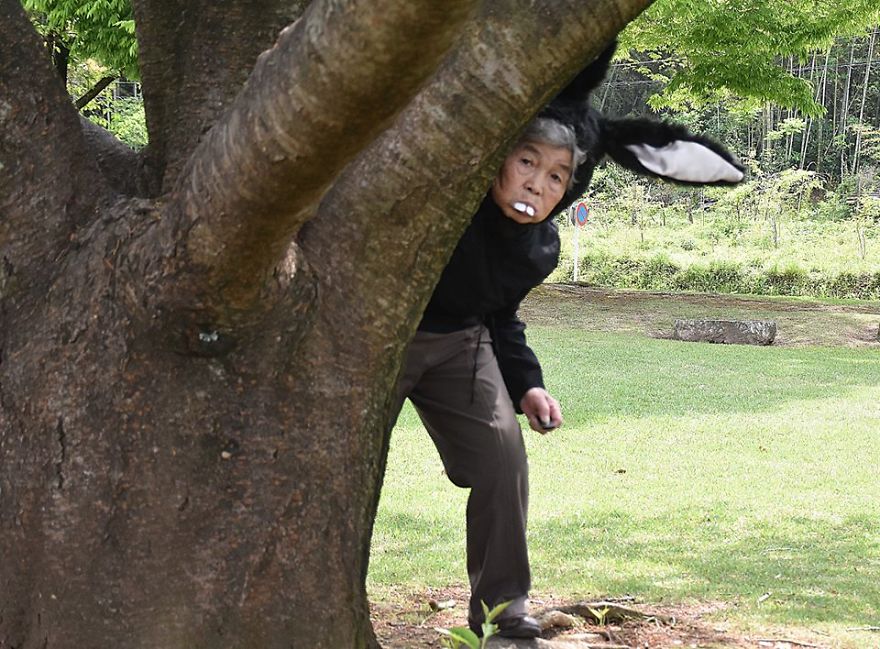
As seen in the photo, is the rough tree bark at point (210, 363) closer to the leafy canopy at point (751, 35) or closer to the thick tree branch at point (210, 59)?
the thick tree branch at point (210, 59)

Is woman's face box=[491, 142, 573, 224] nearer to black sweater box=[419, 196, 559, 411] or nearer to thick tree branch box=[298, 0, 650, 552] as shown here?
black sweater box=[419, 196, 559, 411]

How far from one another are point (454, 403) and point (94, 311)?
4.15 feet

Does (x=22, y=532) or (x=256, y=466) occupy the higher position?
(x=256, y=466)

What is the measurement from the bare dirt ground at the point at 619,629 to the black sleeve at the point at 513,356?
3.05 ft

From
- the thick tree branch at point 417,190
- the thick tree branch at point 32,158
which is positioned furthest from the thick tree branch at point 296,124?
the thick tree branch at point 32,158

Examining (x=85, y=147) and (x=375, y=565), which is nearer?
(x=85, y=147)

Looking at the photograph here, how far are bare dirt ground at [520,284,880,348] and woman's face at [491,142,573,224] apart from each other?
1522 centimetres

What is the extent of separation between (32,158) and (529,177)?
49.8 inches

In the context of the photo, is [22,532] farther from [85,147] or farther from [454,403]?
[454,403]

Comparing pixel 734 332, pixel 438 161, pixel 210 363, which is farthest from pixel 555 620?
pixel 734 332

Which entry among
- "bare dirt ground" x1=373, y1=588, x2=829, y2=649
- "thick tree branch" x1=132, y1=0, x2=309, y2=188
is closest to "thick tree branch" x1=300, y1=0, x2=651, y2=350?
"thick tree branch" x1=132, y1=0, x2=309, y2=188

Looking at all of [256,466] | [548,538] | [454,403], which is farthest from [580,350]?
[256,466]

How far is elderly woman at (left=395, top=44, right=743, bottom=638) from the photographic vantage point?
3170 mm

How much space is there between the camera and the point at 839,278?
24.0 m
